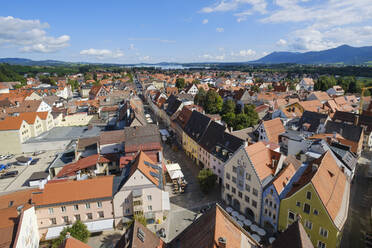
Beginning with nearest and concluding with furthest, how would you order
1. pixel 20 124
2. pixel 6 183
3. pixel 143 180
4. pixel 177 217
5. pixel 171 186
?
pixel 143 180, pixel 177 217, pixel 171 186, pixel 6 183, pixel 20 124

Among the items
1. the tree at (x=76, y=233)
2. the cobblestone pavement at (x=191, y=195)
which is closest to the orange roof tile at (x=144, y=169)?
the cobblestone pavement at (x=191, y=195)

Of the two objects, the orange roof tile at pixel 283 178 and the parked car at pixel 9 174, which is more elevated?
the orange roof tile at pixel 283 178

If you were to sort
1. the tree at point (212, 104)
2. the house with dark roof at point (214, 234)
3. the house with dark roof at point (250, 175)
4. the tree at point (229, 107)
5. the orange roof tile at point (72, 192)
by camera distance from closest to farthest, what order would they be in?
the house with dark roof at point (214, 234) < the orange roof tile at point (72, 192) < the house with dark roof at point (250, 175) < the tree at point (229, 107) < the tree at point (212, 104)

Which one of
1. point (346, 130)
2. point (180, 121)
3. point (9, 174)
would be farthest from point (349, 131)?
point (9, 174)

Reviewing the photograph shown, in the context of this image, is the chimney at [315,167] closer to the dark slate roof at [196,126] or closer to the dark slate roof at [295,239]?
the dark slate roof at [295,239]

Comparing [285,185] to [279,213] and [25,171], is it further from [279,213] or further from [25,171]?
[25,171]

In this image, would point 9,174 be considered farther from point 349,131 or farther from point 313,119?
point 349,131

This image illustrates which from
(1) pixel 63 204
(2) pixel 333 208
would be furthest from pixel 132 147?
(2) pixel 333 208

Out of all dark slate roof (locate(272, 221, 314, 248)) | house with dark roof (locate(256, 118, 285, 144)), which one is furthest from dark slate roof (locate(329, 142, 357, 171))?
dark slate roof (locate(272, 221, 314, 248))
